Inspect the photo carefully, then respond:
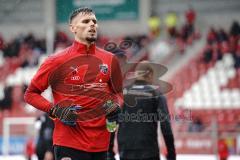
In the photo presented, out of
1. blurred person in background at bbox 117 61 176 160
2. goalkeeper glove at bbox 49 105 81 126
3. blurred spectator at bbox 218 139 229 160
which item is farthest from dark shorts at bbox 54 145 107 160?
blurred spectator at bbox 218 139 229 160

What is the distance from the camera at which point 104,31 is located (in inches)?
1032

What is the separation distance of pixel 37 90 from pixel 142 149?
2196 millimetres

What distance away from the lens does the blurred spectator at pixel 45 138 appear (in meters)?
9.70

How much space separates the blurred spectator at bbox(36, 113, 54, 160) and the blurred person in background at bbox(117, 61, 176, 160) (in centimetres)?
239

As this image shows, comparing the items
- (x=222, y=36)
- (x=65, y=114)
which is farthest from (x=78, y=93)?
(x=222, y=36)

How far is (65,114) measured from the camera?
17.0ft

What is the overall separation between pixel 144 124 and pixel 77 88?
202cm

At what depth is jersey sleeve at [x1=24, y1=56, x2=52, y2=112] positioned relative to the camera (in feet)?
17.4

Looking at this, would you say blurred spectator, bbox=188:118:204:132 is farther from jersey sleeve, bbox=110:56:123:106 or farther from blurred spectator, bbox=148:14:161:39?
jersey sleeve, bbox=110:56:123:106

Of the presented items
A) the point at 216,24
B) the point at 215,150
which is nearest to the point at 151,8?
the point at 216,24

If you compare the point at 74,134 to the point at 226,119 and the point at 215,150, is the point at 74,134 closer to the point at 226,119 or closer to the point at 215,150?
the point at 215,150

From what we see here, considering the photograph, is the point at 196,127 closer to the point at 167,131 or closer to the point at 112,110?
the point at 167,131

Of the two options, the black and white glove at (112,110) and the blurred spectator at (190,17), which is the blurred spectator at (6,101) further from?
the black and white glove at (112,110)

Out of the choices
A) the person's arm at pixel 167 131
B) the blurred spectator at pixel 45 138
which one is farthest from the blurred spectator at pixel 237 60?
the person's arm at pixel 167 131
